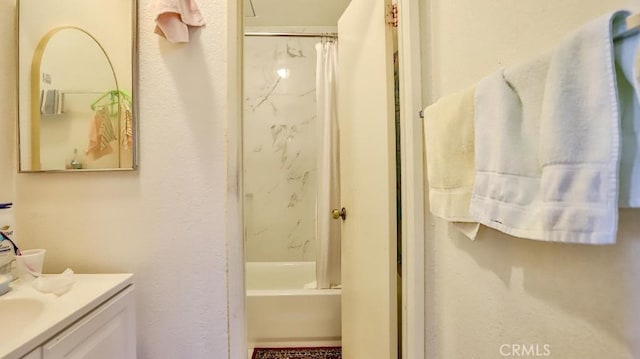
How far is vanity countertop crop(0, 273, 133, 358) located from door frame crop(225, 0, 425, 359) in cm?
38

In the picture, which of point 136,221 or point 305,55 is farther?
point 305,55

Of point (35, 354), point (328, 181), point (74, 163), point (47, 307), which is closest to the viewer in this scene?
point (35, 354)

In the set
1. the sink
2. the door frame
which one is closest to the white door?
the door frame

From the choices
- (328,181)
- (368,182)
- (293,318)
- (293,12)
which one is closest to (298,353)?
(293,318)

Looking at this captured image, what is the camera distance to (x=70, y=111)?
98 cm

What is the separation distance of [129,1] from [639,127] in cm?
144

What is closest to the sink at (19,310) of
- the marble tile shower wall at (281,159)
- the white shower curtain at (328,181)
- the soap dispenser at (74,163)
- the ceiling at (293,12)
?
the soap dispenser at (74,163)

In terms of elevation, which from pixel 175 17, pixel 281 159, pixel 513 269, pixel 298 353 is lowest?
pixel 298 353

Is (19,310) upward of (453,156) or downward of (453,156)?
downward

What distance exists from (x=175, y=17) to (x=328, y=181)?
1303 millimetres

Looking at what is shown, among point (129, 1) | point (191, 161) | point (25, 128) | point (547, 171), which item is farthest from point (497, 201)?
point (25, 128)

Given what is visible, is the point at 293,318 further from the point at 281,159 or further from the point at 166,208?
the point at 281,159

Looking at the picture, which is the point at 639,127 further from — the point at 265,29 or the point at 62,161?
the point at 265,29

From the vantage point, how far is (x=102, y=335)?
30.3 inches
